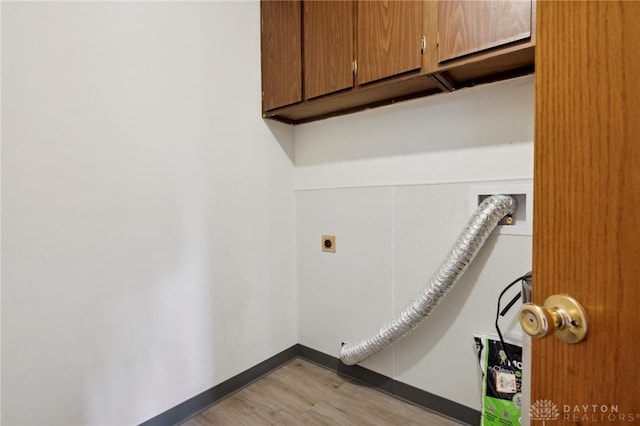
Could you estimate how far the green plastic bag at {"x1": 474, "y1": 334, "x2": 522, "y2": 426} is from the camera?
1336 millimetres

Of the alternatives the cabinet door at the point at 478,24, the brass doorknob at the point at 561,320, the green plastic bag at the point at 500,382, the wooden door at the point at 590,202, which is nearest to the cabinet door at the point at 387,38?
the cabinet door at the point at 478,24

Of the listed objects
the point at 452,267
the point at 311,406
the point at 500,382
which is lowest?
the point at 311,406

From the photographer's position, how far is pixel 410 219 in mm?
1732

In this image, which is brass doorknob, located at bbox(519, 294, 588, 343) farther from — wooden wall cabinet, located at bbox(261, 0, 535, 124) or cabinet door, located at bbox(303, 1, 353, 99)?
cabinet door, located at bbox(303, 1, 353, 99)

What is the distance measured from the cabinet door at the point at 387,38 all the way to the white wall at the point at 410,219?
0.34m

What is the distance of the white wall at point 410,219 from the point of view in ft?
4.81

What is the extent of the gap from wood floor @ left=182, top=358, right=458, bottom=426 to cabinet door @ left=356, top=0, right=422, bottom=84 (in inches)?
71.8

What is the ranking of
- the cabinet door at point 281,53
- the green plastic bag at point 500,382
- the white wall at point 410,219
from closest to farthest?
the green plastic bag at point 500,382
the white wall at point 410,219
the cabinet door at point 281,53

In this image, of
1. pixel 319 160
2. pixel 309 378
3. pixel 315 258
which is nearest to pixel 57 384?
pixel 309 378

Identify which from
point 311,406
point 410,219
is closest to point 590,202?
point 410,219
